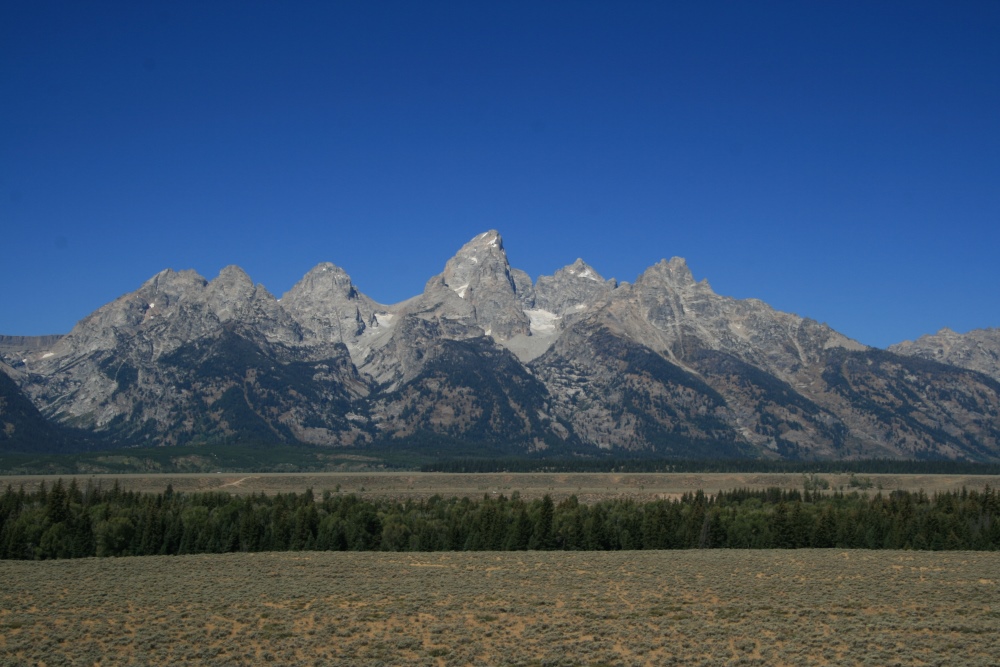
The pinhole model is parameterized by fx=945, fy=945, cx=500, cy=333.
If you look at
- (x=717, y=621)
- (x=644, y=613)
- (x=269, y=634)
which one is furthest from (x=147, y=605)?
(x=717, y=621)

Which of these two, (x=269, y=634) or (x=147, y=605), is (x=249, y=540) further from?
(x=269, y=634)

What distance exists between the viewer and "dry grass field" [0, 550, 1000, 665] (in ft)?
161

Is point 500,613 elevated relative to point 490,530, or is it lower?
elevated

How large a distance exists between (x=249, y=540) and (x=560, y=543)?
36.7 metres

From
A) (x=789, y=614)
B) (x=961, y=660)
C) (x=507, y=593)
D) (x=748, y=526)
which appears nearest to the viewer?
(x=961, y=660)

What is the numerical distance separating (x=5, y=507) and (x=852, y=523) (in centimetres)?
9865

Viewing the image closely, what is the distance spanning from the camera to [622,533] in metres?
115

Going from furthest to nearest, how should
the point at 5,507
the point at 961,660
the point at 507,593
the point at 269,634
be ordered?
1. the point at 5,507
2. the point at 507,593
3. the point at 269,634
4. the point at 961,660

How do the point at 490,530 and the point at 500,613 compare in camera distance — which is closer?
the point at 500,613

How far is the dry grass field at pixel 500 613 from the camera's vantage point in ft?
161

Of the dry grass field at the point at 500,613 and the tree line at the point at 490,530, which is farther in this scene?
the tree line at the point at 490,530

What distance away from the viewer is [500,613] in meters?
58.1

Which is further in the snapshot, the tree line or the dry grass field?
the tree line

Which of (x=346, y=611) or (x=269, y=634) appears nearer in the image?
(x=269, y=634)
